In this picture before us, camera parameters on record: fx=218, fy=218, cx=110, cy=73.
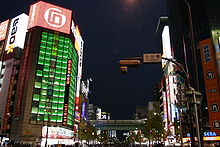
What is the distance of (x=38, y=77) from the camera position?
72938 millimetres

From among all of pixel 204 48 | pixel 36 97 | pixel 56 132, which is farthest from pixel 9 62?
pixel 204 48

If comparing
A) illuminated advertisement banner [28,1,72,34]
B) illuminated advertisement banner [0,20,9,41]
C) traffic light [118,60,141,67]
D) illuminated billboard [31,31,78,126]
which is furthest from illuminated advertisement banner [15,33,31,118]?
traffic light [118,60,141,67]

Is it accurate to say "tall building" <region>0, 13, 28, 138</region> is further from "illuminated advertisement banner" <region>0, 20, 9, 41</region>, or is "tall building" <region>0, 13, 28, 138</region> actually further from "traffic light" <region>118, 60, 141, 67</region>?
"traffic light" <region>118, 60, 141, 67</region>

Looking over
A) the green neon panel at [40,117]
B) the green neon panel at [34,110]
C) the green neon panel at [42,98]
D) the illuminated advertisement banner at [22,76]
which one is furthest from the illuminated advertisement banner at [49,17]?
the green neon panel at [40,117]

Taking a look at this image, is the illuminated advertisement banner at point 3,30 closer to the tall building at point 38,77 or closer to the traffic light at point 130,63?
the tall building at point 38,77

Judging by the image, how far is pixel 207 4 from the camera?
2311 inches

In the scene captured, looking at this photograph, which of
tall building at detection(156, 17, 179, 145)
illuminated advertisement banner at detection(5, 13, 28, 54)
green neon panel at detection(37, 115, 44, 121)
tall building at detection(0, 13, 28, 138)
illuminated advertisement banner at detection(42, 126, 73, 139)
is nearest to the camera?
illuminated advertisement banner at detection(42, 126, 73, 139)

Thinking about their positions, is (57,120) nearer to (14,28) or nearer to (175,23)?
(14,28)

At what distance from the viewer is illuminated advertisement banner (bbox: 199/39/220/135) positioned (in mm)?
40531

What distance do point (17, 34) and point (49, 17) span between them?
1307 centimetres

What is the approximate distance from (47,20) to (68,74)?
21744 millimetres

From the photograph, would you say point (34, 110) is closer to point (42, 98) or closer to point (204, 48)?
point (42, 98)

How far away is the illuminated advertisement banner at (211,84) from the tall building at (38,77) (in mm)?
45293

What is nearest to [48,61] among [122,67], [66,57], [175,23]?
[66,57]
